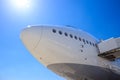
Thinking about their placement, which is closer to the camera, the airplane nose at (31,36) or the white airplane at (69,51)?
the airplane nose at (31,36)

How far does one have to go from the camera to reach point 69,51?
11.3 m

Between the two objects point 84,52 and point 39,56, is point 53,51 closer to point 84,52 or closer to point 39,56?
point 39,56

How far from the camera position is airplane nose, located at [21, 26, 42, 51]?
34.3ft

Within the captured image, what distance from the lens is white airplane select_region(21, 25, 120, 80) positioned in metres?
10.6

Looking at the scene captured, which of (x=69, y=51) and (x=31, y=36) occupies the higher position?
(x=31, y=36)

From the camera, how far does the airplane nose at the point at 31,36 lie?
10.4 metres

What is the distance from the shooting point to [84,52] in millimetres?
12477

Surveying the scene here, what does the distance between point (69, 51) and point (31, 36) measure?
2.66 m

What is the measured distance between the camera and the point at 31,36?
10430 millimetres

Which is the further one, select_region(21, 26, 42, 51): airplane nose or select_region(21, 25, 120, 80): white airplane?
select_region(21, 25, 120, 80): white airplane

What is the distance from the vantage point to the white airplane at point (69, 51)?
1062cm

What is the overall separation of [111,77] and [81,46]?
526cm

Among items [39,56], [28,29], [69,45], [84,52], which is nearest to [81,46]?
[84,52]

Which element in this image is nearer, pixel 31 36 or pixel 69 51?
pixel 31 36
